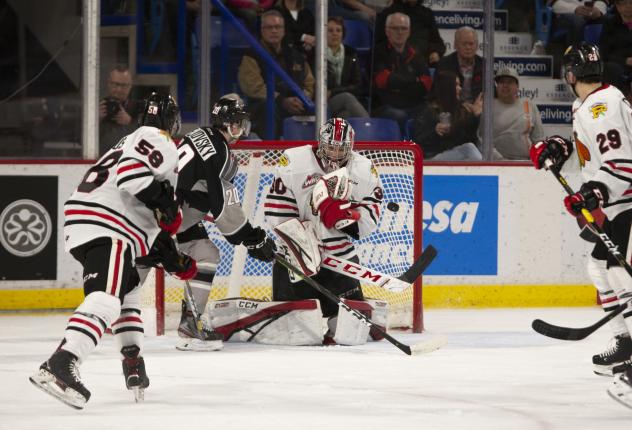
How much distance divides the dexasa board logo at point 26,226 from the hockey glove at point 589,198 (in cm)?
335

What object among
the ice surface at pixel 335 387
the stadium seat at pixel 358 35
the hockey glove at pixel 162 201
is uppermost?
the stadium seat at pixel 358 35

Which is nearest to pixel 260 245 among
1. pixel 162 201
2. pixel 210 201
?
pixel 210 201

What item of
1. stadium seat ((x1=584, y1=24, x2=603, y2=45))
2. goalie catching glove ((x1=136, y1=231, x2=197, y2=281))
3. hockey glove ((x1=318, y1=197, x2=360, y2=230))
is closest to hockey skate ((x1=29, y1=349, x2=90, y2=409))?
goalie catching glove ((x1=136, y1=231, x2=197, y2=281))

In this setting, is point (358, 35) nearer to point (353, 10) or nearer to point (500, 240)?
point (353, 10)

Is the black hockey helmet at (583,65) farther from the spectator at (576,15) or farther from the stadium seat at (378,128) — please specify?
the spectator at (576,15)

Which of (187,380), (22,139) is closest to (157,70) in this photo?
(22,139)

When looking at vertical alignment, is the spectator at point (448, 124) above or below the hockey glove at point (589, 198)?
above

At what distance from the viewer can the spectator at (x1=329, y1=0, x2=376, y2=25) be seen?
23.8 ft

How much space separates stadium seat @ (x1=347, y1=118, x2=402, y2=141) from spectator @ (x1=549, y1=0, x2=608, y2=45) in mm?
1422

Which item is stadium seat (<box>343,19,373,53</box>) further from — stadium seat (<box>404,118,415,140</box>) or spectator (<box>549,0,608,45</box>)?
spectator (<box>549,0,608,45</box>)

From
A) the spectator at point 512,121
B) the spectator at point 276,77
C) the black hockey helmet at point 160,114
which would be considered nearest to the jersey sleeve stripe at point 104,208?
the black hockey helmet at point 160,114

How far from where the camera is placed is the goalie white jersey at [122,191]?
375 centimetres

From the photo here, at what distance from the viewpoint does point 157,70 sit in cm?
716

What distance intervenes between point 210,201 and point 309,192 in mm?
599
